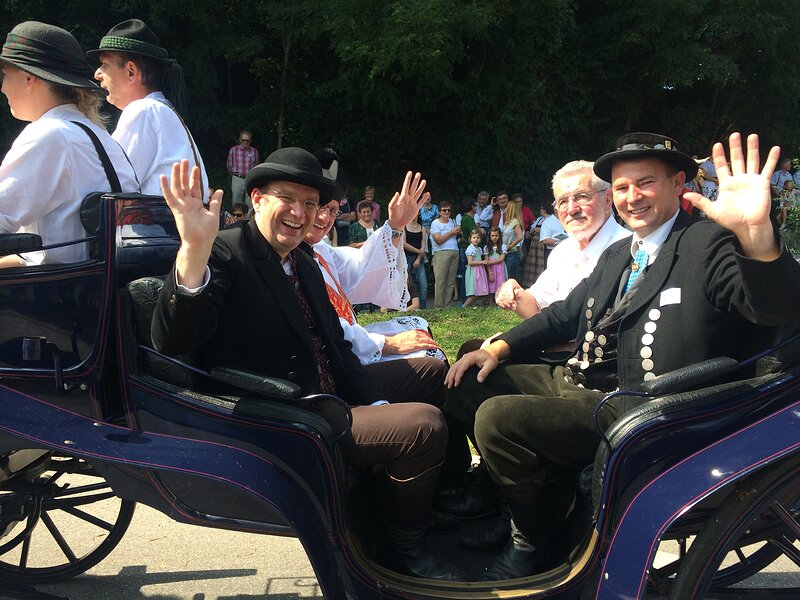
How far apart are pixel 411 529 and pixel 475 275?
8.35m

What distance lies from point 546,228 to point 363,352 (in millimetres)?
7442

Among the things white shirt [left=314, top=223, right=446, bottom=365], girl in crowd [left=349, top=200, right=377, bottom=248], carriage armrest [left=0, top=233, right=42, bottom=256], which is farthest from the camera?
girl in crowd [left=349, top=200, right=377, bottom=248]

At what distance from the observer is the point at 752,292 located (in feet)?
6.68

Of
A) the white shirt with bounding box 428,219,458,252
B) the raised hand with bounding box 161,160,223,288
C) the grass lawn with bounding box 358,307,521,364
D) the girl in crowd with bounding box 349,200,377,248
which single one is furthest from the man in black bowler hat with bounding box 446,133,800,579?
the white shirt with bounding box 428,219,458,252

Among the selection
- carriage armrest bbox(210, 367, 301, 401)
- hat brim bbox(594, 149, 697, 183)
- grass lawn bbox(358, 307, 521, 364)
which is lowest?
grass lawn bbox(358, 307, 521, 364)

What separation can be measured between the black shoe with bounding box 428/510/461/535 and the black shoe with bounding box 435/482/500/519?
7cm

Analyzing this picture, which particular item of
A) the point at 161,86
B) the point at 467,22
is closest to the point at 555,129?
the point at 467,22

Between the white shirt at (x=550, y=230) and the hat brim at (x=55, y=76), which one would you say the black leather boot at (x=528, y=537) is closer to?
the hat brim at (x=55, y=76)

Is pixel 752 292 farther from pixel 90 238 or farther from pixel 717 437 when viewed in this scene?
pixel 90 238

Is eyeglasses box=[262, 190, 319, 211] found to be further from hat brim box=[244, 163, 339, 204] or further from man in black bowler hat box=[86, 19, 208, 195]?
man in black bowler hat box=[86, 19, 208, 195]

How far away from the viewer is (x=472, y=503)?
2867mm

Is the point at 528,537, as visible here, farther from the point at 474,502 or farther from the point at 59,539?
the point at 59,539

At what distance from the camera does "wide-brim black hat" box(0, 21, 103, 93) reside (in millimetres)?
2645

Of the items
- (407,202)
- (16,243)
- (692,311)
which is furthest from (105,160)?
(692,311)
